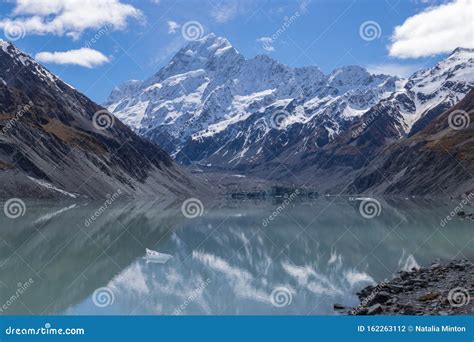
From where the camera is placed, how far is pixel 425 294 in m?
28.5

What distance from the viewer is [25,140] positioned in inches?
7087

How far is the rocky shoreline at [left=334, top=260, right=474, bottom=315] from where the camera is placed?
953 inches

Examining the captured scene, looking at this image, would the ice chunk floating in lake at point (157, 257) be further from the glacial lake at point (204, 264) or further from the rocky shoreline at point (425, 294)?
the rocky shoreline at point (425, 294)

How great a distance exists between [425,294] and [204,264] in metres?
25.8

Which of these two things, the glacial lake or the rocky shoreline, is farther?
the glacial lake

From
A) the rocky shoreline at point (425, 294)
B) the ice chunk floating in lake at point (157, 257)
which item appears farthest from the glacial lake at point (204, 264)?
the rocky shoreline at point (425, 294)

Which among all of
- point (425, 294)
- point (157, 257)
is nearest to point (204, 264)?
point (157, 257)

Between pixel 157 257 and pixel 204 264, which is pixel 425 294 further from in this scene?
pixel 157 257

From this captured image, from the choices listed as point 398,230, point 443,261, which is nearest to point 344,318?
point 443,261

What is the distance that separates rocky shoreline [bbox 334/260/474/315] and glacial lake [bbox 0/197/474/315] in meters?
2.45

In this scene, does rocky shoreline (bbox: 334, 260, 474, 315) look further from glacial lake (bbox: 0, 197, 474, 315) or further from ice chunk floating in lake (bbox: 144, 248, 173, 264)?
ice chunk floating in lake (bbox: 144, 248, 173, 264)

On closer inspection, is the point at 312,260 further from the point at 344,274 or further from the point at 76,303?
the point at 76,303

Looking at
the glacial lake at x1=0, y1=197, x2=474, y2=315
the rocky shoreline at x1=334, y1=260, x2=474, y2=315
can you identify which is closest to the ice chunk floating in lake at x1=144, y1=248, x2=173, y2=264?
the glacial lake at x1=0, y1=197, x2=474, y2=315

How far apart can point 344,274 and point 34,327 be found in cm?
3155
